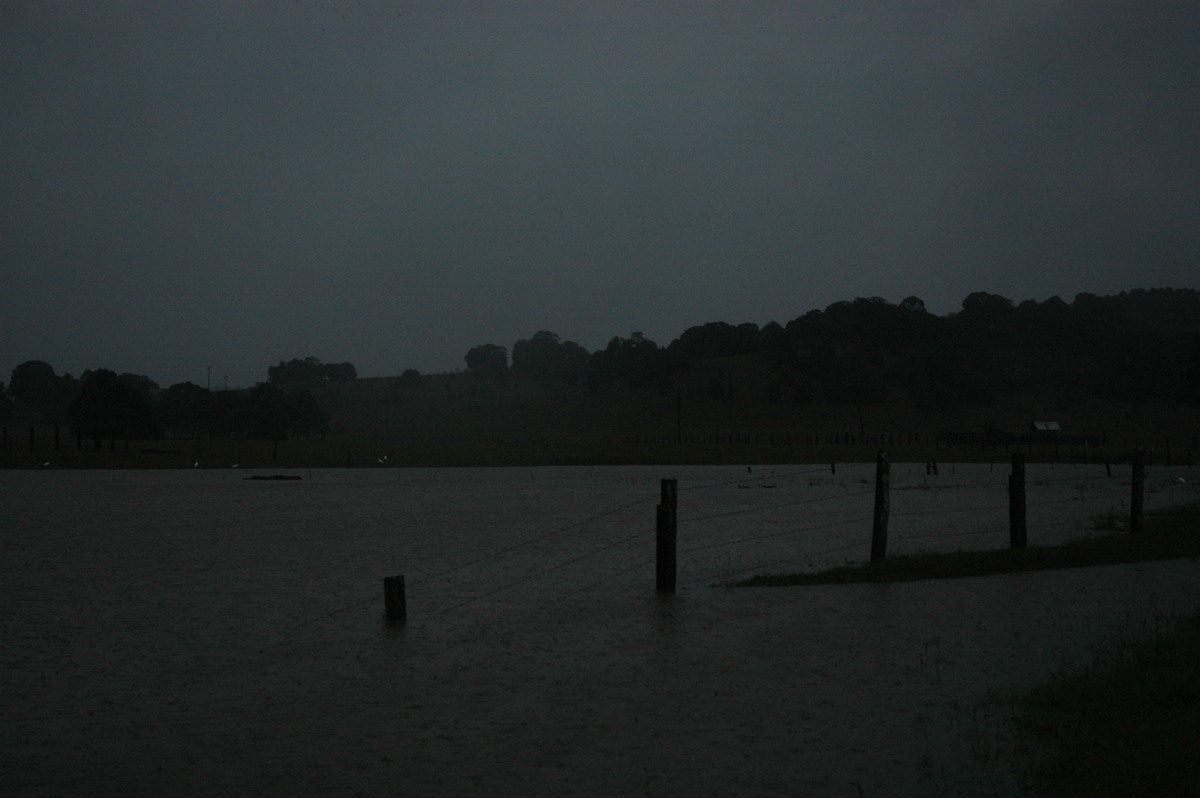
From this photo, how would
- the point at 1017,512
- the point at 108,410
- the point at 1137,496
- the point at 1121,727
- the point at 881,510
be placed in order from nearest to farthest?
the point at 1121,727
the point at 881,510
the point at 1017,512
the point at 1137,496
the point at 108,410

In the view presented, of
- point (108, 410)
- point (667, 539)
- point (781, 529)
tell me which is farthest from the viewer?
point (108, 410)

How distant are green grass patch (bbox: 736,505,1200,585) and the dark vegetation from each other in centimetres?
7329

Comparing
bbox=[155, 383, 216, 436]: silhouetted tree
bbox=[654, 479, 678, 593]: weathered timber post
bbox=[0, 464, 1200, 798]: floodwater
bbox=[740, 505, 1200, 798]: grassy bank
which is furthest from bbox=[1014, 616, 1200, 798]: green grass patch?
bbox=[155, 383, 216, 436]: silhouetted tree

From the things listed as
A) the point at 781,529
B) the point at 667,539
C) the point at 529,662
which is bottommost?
the point at 529,662

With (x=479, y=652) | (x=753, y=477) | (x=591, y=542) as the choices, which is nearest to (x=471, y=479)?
(x=753, y=477)

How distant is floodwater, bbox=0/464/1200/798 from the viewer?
8.48 meters

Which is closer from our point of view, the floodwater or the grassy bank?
the grassy bank

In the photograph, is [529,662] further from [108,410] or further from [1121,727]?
[108,410]

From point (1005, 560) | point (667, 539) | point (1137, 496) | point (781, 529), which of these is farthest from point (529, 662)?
point (781, 529)

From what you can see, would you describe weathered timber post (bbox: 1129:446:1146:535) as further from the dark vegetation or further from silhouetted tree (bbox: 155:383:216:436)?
silhouetted tree (bbox: 155:383:216:436)

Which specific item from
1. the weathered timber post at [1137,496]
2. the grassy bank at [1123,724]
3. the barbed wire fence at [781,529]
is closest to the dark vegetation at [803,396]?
the barbed wire fence at [781,529]

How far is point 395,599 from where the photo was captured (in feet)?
50.6

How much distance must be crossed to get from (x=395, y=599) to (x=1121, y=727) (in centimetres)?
994

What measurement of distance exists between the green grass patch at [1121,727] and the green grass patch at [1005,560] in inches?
289
